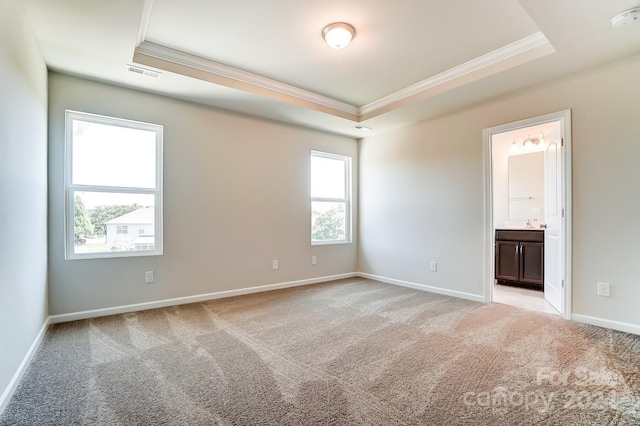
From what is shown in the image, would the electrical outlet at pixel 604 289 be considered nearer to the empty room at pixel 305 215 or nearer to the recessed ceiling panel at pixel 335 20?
the empty room at pixel 305 215

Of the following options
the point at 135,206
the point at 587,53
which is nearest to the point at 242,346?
the point at 135,206

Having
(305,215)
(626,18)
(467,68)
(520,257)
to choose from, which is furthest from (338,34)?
(520,257)

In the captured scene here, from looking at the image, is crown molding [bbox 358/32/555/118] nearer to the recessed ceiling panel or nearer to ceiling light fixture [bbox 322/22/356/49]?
the recessed ceiling panel

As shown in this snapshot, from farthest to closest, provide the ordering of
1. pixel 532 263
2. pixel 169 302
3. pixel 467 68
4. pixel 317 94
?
pixel 532 263, pixel 317 94, pixel 169 302, pixel 467 68

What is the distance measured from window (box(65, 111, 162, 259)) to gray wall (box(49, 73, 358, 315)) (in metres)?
0.09

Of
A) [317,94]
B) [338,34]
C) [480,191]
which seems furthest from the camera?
[317,94]

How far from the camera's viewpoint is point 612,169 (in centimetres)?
289

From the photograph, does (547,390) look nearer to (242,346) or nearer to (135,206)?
(242,346)

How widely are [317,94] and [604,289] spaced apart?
3731 mm

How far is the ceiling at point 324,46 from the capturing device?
7.55 ft

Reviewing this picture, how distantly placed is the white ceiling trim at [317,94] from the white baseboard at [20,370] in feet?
8.33

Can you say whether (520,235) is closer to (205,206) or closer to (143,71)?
(205,206)

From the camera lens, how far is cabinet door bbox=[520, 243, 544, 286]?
14.6 ft

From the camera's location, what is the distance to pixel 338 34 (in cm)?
261
